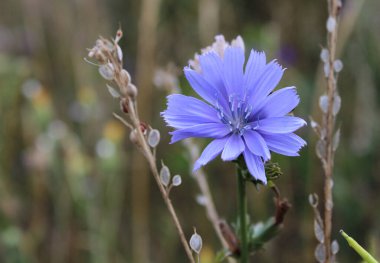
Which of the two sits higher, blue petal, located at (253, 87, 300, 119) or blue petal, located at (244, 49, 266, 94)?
blue petal, located at (244, 49, 266, 94)

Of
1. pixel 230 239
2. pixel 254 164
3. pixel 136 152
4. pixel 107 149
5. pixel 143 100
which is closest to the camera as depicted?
pixel 254 164

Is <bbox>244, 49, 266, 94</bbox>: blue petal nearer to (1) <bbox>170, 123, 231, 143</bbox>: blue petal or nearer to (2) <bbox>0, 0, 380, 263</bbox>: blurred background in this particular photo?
(1) <bbox>170, 123, 231, 143</bbox>: blue petal

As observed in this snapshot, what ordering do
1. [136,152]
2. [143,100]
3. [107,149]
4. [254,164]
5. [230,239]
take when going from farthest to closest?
[136,152], [143,100], [107,149], [230,239], [254,164]

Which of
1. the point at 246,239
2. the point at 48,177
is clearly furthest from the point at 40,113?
the point at 246,239

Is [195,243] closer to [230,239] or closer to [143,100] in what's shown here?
[230,239]

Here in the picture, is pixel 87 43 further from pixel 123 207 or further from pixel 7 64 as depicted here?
pixel 123 207

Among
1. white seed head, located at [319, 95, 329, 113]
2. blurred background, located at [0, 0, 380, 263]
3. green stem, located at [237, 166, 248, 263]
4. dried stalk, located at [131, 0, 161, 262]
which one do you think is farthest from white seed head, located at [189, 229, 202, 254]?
dried stalk, located at [131, 0, 161, 262]

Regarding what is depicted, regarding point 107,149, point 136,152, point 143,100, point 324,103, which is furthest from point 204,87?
point 136,152

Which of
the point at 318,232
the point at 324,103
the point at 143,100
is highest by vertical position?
the point at 143,100
